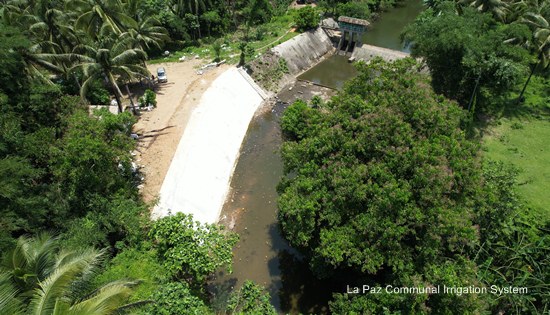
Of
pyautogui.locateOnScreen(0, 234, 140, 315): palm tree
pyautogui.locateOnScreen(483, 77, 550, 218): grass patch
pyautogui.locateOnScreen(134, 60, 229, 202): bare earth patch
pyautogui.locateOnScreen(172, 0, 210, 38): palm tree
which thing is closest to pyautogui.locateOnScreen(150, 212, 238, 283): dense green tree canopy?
pyautogui.locateOnScreen(0, 234, 140, 315): palm tree

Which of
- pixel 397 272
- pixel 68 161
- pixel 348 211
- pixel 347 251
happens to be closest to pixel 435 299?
pixel 397 272

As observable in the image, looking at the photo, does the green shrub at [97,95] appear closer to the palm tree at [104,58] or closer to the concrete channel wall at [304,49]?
the palm tree at [104,58]

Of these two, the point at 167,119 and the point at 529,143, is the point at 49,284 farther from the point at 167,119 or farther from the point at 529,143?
the point at 529,143

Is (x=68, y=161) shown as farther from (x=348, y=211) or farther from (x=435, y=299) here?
(x=435, y=299)

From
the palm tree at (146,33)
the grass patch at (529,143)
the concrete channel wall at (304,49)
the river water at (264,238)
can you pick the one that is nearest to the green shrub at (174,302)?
the river water at (264,238)

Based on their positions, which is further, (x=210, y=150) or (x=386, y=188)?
(x=210, y=150)

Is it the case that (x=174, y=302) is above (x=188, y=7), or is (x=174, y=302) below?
below

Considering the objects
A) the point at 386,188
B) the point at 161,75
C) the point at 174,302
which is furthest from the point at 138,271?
the point at 161,75
